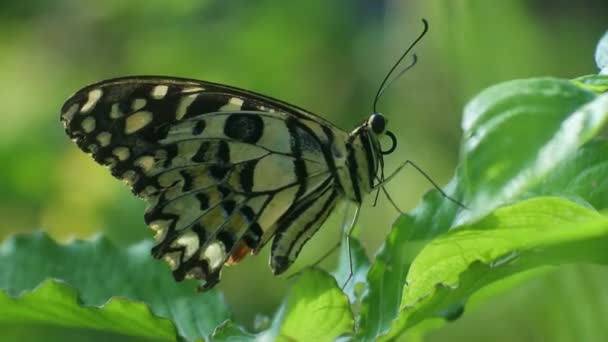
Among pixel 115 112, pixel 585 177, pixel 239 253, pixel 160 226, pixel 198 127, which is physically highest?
pixel 115 112

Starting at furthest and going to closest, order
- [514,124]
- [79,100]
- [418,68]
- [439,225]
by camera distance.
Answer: [418,68] < [79,100] < [439,225] < [514,124]

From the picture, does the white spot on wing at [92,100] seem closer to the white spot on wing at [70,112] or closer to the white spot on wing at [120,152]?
the white spot on wing at [70,112]

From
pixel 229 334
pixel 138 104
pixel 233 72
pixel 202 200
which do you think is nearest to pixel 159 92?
pixel 138 104

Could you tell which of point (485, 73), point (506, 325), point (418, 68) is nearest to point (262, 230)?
point (485, 73)

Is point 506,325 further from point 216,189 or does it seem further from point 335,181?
point 216,189

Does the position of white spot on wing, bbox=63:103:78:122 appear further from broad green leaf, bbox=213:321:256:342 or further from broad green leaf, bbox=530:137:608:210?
broad green leaf, bbox=530:137:608:210

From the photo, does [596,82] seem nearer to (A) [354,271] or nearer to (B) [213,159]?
(A) [354,271]
